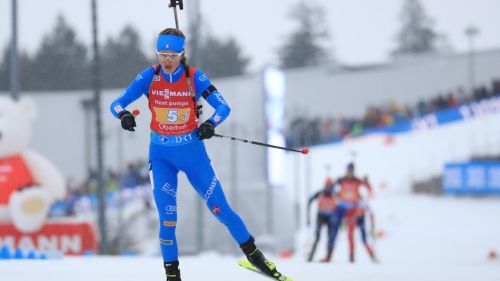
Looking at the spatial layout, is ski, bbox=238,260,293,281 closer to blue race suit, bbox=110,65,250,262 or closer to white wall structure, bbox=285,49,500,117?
blue race suit, bbox=110,65,250,262

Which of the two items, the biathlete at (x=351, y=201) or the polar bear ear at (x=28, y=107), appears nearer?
the biathlete at (x=351, y=201)

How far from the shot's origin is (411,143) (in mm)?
37812

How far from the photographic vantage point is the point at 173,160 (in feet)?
26.1

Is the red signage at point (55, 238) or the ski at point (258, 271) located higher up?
the ski at point (258, 271)

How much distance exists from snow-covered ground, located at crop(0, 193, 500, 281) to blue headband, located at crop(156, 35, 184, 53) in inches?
102

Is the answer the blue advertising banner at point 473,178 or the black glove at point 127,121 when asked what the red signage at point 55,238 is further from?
the blue advertising banner at point 473,178

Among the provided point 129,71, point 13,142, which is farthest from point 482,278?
point 129,71

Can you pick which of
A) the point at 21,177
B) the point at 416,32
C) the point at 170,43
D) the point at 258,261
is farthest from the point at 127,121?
the point at 416,32

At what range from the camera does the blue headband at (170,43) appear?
7887 millimetres

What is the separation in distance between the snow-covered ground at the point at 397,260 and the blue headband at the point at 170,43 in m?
2.59

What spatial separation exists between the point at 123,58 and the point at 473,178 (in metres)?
53.6

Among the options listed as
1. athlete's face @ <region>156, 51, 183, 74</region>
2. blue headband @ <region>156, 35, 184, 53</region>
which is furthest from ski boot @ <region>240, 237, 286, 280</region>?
blue headband @ <region>156, 35, 184, 53</region>

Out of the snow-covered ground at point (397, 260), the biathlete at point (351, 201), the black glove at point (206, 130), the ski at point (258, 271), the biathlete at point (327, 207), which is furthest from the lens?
the biathlete at point (327, 207)

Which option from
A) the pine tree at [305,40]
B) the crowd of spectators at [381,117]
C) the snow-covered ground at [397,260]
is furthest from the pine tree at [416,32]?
the snow-covered ground at [397,260]
